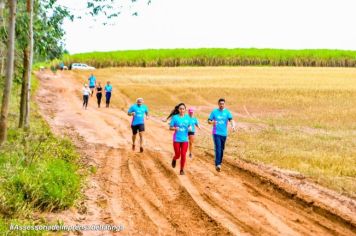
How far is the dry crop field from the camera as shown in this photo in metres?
17.5

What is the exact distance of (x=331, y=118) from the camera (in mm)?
33906

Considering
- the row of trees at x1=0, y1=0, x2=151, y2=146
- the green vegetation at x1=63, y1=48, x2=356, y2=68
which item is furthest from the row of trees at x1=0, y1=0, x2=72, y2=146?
the green vegetation at x1=63, y1=48, x2=356, y2=68

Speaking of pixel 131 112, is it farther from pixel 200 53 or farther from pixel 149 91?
pixel 200 53

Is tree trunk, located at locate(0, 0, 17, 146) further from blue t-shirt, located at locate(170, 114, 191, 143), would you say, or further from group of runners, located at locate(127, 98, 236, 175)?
blue t-shirt, located at locate(170, 114, 191, 143)

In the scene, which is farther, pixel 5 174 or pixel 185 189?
pixel 185 189

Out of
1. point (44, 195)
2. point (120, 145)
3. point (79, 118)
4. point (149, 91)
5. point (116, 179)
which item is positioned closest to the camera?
point (44, 195)

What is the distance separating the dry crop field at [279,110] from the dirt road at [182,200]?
6.61ft

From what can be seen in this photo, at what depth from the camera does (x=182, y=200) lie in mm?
11977

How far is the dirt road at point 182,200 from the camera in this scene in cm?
1012

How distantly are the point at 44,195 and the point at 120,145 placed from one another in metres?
9.31

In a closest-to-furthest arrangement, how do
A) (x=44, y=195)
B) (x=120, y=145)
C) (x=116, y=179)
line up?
→ (x=44, y=195), (x=116, y=179), (x=120, y=145)

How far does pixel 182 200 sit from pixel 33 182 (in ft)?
10.1

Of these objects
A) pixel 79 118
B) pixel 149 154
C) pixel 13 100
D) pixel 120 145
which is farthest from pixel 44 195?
pixel 13 100

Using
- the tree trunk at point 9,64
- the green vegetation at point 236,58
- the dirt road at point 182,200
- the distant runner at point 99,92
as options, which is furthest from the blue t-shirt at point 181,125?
the green vegetation at point 236,58
